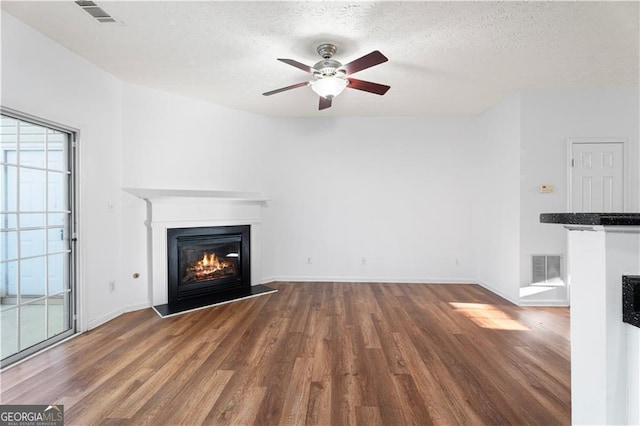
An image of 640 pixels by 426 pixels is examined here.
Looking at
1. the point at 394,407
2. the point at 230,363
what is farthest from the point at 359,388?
the point at 230,363

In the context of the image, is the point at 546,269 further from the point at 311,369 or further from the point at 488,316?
the point at 311,369

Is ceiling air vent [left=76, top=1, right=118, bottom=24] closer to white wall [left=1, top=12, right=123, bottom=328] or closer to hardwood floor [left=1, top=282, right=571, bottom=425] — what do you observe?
white wall [left=1, top=12, right=123, bottom=328]

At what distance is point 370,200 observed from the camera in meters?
5.06

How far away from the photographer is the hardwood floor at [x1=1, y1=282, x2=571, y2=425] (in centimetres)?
183

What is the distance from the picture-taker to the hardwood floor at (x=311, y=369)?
183cm

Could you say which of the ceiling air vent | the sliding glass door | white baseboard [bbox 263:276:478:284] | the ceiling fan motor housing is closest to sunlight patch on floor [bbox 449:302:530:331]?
white baseboard [bbox 263:276:478:284]

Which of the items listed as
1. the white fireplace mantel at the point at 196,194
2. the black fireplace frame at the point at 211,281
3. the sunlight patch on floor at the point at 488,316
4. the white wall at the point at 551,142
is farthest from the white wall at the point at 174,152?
the white wall at the point at 551,142

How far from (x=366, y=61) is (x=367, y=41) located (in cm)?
46

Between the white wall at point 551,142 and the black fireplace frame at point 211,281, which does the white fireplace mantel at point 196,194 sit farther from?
the white wall at point 551,142

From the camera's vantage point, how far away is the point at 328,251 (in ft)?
16.7

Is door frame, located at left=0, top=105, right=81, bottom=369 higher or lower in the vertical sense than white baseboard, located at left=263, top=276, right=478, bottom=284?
higher

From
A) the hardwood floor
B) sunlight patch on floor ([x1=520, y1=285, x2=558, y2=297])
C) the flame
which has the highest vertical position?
the flame

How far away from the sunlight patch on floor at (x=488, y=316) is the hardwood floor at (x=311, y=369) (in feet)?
0.08

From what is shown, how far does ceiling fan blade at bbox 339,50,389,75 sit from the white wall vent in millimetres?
3268
